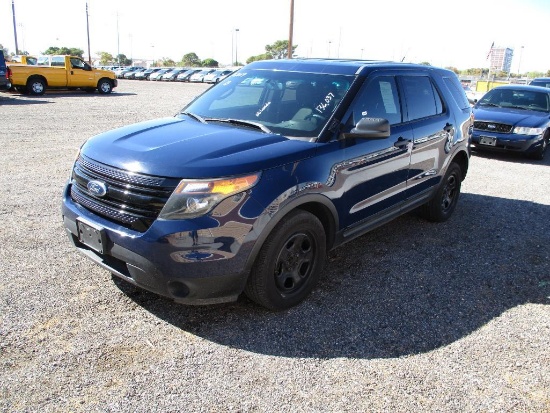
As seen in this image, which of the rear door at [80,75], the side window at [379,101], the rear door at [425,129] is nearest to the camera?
the side window at [379,101]

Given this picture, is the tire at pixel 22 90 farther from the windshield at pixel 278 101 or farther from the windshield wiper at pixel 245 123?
the windshield wiper at pixel 245 123

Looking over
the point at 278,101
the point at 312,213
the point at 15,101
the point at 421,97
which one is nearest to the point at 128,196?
the point at 312,213

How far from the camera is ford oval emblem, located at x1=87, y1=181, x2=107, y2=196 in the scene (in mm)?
3172

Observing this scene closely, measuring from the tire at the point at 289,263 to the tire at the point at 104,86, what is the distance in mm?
23209

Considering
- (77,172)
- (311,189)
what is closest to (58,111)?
(77,172)

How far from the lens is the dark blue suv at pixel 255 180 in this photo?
9.66ft

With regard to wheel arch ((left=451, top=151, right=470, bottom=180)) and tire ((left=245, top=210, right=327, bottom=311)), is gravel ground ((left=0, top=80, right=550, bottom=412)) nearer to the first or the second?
tire ((left=245, top=210, right=327, bottom=311))

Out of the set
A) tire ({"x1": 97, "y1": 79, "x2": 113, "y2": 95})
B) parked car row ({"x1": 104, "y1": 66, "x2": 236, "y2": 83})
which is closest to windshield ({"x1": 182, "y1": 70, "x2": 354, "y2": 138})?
tire ({"x1": 97, "y1": 79, "x2": 113, "y2": 95})

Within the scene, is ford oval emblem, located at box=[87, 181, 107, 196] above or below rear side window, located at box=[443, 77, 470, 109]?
below

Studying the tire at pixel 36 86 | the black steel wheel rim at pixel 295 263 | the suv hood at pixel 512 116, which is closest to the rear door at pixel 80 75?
the tire at pixel 36 86

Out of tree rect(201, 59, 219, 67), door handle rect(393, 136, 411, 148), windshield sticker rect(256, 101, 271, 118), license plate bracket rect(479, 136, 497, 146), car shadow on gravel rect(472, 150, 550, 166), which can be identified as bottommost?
car shadow on gravel rect(472, 150, 550, 166)

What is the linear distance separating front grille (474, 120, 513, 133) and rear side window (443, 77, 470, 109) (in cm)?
464

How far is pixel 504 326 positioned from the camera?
3520 millimetres

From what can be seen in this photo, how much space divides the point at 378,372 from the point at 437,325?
2.67 feet
